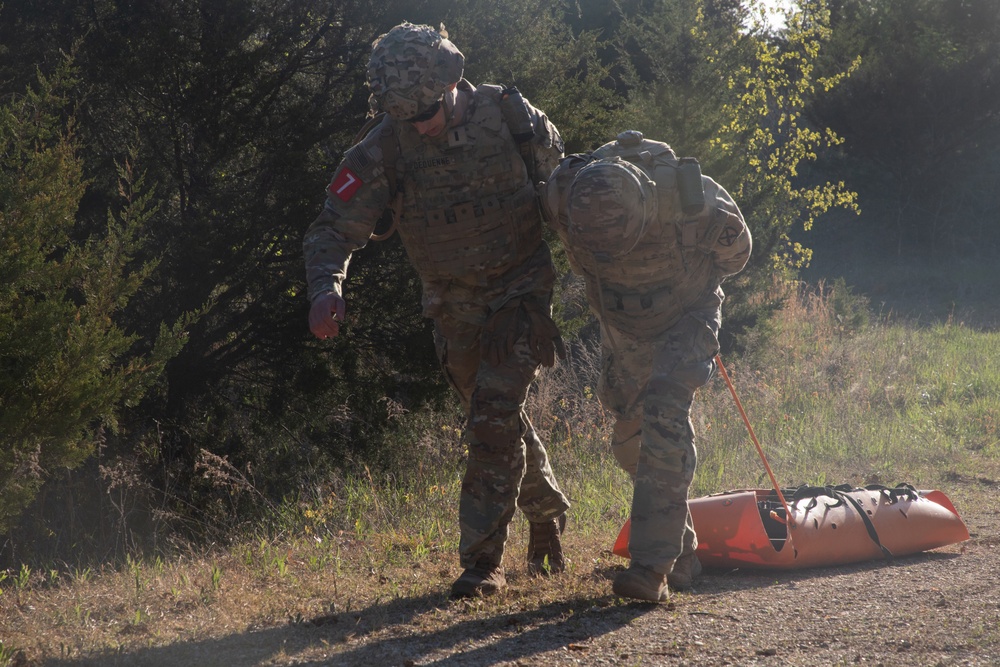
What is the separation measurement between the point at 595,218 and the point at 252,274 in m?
3.29

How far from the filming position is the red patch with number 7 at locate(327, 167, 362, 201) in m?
3.84

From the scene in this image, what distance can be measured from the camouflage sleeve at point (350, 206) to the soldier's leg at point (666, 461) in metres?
1.25

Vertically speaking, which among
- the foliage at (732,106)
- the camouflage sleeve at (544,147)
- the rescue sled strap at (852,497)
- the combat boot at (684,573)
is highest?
the foliage at (732,106)

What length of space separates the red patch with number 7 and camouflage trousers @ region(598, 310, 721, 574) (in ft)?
3.96

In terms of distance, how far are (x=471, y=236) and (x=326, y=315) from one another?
2.33ft

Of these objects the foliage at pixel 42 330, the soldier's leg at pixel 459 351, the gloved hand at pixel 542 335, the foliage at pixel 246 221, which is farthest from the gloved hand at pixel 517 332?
the foliage at pixel 246 221

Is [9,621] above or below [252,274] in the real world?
below

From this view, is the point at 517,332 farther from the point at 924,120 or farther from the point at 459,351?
the point at 924,120

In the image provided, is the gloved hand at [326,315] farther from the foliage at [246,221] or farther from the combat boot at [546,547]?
the foliage at [246,221]

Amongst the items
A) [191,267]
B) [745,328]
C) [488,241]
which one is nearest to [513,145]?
[488,241]

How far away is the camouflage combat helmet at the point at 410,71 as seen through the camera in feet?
12.0

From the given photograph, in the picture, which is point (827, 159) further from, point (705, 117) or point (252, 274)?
point (252, 274)

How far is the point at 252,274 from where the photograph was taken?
6.24m

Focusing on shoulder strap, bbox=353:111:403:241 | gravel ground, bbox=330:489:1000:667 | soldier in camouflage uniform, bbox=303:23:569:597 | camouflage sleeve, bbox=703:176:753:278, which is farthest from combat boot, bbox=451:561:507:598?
camouflage sleeve, bbox=703:176:753:278
